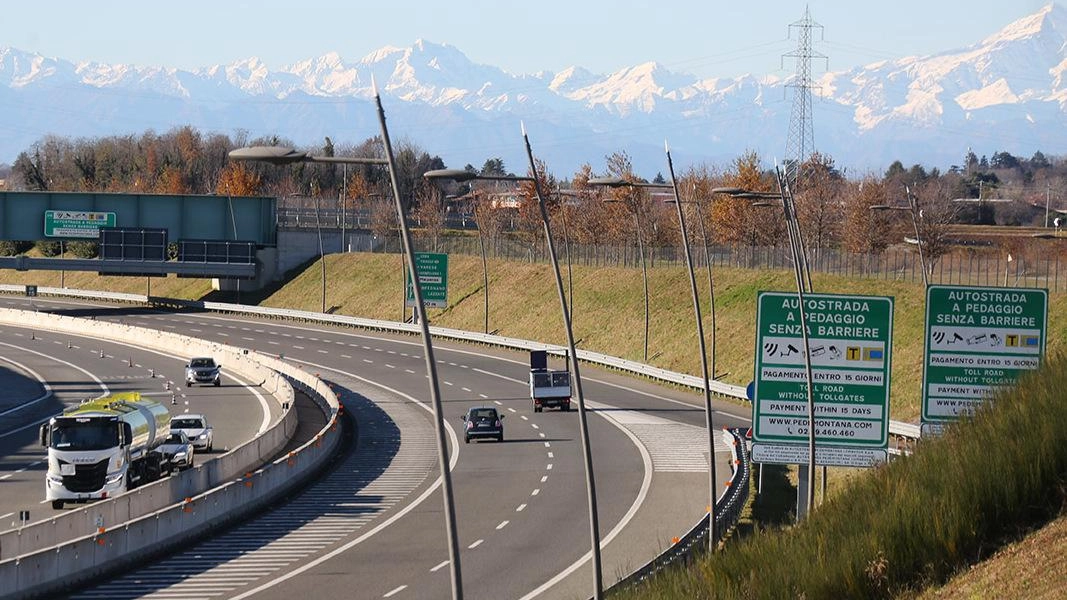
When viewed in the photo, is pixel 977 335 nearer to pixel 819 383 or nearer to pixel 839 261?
pixel 819 383

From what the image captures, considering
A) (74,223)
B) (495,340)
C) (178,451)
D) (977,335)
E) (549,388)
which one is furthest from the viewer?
(74,223)

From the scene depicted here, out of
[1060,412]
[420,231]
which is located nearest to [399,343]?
[420,231]

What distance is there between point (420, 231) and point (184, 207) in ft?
127

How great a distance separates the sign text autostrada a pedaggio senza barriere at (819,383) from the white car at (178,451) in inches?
828

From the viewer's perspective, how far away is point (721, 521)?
34812 millimetres

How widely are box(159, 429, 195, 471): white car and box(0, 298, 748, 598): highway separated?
4.00 meters

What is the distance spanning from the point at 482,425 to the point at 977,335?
3038 centimetres

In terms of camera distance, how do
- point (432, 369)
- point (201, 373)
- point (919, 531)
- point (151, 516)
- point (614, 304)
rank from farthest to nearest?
point (614, 304) → point (201, 373) → point (151, 516) → point (432, 369) → point (919, 531)

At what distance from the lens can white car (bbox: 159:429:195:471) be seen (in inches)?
1769

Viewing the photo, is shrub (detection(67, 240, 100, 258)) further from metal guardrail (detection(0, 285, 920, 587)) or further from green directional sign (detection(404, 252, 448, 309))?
green directional sign (detection(404, 252, 448, 309))

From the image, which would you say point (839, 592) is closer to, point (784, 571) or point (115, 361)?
point (784, 571)

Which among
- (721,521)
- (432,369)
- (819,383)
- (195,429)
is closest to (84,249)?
(195,429)

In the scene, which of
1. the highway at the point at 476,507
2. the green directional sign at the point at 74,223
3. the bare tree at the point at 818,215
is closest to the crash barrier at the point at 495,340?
the highway at the point at 476,507

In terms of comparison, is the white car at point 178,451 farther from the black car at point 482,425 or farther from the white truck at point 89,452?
the black car at point 482,425
